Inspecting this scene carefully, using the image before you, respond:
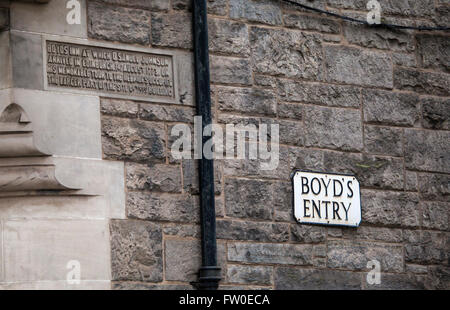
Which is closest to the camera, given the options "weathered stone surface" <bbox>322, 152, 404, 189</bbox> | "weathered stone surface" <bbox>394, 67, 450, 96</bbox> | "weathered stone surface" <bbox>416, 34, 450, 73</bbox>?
"weathered stone surface" <bbox>322, 152, 404, 189</bbox>

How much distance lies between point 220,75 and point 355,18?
1.35 m

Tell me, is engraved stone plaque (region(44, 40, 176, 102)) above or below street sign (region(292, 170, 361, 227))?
above

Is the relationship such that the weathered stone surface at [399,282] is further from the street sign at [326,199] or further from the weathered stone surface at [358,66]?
the weathered stone surface at [358,66]

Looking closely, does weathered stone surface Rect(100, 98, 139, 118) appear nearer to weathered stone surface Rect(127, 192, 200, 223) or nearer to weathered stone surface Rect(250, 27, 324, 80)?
weathered stone surface Rect(127, 192, 200, 223)

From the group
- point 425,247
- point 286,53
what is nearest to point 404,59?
point 286,53

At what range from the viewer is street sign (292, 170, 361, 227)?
7.67 m

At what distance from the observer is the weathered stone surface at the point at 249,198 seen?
739 cm

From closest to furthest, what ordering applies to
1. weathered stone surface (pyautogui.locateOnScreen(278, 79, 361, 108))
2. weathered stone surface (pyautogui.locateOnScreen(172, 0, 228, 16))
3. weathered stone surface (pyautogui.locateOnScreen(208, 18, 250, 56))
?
1. weathered stone surface (pyautogui.locateOnScreen(172, 0, 228, 16))
2. weathered stone surface (pyautogui.locateOnScreen(208, 18, 250, 56))
3. weathered stone surface (pyautogui.locateOnScreen(278, 79, 361, 108))

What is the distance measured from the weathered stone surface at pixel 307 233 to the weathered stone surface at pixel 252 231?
0.07 metres

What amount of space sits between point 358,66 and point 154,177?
203 cm

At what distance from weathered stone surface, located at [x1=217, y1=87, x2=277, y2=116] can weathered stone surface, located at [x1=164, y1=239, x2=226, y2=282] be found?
3.37 feet

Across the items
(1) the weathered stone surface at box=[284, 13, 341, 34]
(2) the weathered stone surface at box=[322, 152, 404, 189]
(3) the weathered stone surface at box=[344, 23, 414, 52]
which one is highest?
(1) the weathered stone surface at box=[284, 13, 341, 34]

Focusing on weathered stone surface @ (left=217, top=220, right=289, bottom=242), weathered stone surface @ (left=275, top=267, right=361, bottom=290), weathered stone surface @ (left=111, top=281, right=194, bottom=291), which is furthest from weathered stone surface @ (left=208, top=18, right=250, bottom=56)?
weathered stone surface @ (left=111, top=281, right=194, bottom=291)

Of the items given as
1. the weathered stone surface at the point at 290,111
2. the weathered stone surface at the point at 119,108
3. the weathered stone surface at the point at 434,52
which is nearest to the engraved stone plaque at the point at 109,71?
the weathered stone surface at the point at 119,108
